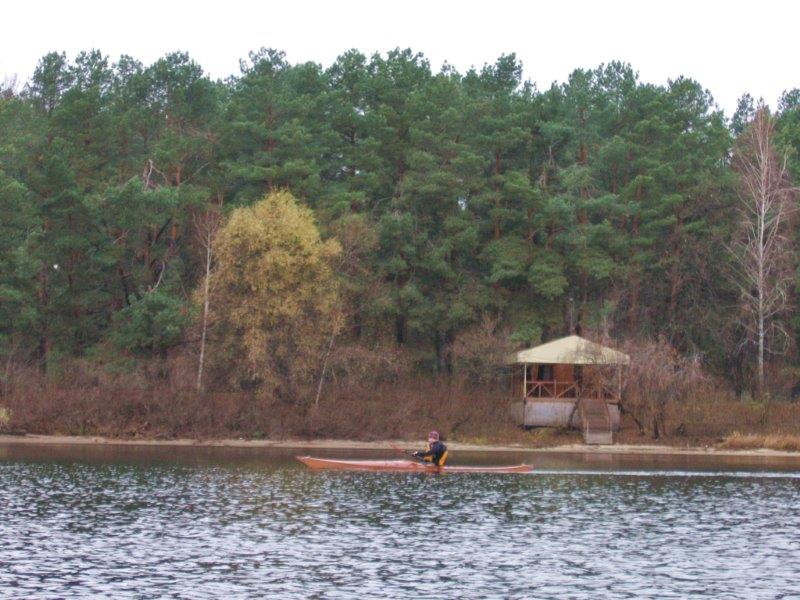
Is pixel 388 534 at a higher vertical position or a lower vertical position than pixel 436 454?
lower

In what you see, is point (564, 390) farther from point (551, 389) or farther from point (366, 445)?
point (366, 445)

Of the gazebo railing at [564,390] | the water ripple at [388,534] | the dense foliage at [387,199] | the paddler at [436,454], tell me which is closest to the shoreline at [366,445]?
the gazebo railing at [564,390]

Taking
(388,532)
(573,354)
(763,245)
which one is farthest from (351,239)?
(388,532)

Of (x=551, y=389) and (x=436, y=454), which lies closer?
(x=436, y=454)

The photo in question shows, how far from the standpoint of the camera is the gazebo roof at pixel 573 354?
2372 inches

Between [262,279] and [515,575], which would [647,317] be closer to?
[262,279]

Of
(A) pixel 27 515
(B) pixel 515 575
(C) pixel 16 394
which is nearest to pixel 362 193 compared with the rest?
(C) pixel 16 394

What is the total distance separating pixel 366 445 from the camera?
60406 mm

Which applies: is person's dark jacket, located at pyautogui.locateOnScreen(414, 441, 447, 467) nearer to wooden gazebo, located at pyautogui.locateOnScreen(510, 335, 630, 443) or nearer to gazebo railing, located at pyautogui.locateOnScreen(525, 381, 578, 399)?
wooden gazebo, located at pyautogui.locateOnScreen(510, 335, 630, 443)

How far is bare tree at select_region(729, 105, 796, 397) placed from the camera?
6762cm

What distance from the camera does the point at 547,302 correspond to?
71.9 meters

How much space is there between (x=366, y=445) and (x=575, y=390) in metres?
11.3

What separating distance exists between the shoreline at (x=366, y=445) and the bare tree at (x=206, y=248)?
4.10 metres

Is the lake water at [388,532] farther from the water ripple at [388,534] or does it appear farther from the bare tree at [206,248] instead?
the bare tree at [206,248]
